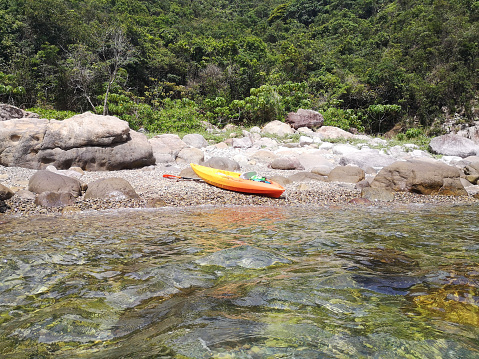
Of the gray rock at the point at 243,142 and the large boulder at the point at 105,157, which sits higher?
the gray rock at the point at 243,142

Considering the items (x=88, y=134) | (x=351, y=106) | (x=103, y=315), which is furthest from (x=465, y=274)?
(x=351, y=106)

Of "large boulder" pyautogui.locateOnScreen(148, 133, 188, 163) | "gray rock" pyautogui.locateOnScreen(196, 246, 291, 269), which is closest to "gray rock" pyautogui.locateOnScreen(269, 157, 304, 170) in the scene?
"large boulder" pyautogui.locateOnScreen(148, 133, 188, 163)

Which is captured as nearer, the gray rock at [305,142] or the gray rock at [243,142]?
the gray rock at [243,142]

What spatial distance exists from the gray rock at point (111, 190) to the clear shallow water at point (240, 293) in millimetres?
2806

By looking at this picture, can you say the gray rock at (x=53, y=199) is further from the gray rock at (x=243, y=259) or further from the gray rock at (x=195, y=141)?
the gray rock at (x=195, y=141)

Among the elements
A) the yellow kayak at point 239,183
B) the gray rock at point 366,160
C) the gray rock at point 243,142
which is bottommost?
the yellow kayak at point 239,183

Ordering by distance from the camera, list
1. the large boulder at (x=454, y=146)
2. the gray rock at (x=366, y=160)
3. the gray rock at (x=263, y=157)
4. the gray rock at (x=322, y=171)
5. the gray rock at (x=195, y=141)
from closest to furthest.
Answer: the gray rock at (x=322, y=171) < the gray rock at (x=366, y=160) < the gray rock at (x=263, y=157) < the large boulder at (x=454, y=146) < the gray rock at (x=195, y=141)

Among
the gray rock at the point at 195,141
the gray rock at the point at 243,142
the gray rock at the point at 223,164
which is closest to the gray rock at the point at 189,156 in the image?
the gray rock at the point at 223,164

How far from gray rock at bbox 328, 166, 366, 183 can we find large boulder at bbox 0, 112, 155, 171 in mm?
7331

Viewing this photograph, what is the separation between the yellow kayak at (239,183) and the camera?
8.68 metres

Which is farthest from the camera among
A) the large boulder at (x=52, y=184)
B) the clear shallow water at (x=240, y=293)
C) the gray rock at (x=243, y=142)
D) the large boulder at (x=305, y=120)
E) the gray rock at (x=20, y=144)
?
the large boulder at (x=305, y=120)

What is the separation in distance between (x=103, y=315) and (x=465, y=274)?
3.16m

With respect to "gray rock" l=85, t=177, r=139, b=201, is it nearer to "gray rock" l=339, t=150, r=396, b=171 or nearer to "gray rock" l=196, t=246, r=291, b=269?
"gray rock" l=196, t=246, r=291, b=269

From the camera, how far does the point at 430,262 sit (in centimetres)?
339
